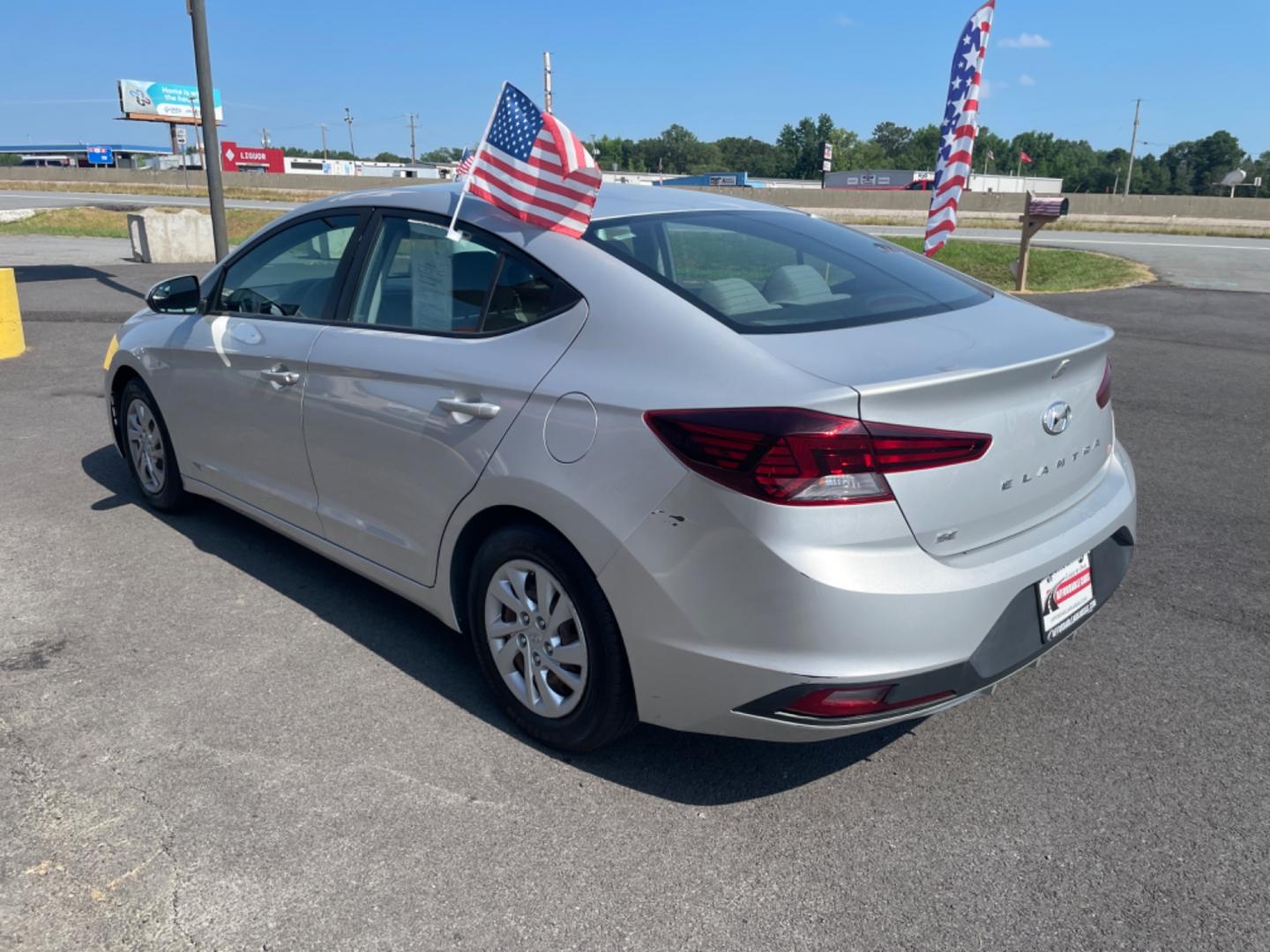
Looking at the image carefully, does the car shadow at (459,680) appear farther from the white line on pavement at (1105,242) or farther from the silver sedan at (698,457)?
the white line on pavement at (1105,242)

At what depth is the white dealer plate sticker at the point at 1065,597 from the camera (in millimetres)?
2725

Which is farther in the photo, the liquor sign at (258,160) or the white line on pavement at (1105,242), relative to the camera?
the liquor sign at (258,160)

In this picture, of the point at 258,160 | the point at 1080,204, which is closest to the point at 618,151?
the point at 258,160

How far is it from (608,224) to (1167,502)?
3.86 metres

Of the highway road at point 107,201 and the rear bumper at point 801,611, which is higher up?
the highway road at point 107,201

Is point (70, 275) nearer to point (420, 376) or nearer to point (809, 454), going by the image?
point (420, 376)

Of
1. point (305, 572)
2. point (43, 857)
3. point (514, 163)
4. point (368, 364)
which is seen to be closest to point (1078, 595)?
point (514, 163)

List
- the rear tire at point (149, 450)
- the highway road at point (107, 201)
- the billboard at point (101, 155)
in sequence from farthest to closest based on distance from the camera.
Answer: the billboard at point (101, 155)
the highway road at point (107, 201)
the rear tire at point (149, 450)

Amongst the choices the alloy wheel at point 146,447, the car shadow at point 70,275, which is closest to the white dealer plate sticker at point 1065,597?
the alloy wheel at point 146,447

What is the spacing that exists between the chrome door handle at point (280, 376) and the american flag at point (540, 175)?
3.56ft

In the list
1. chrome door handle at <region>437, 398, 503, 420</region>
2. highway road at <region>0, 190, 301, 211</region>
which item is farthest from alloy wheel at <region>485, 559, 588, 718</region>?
highway road at <region>0, 190, 301, 211</region>

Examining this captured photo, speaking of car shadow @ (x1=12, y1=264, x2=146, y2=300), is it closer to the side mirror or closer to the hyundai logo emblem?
the side mirror

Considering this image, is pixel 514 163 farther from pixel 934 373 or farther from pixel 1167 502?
pixel 1167 502

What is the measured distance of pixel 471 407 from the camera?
10.0 ft
